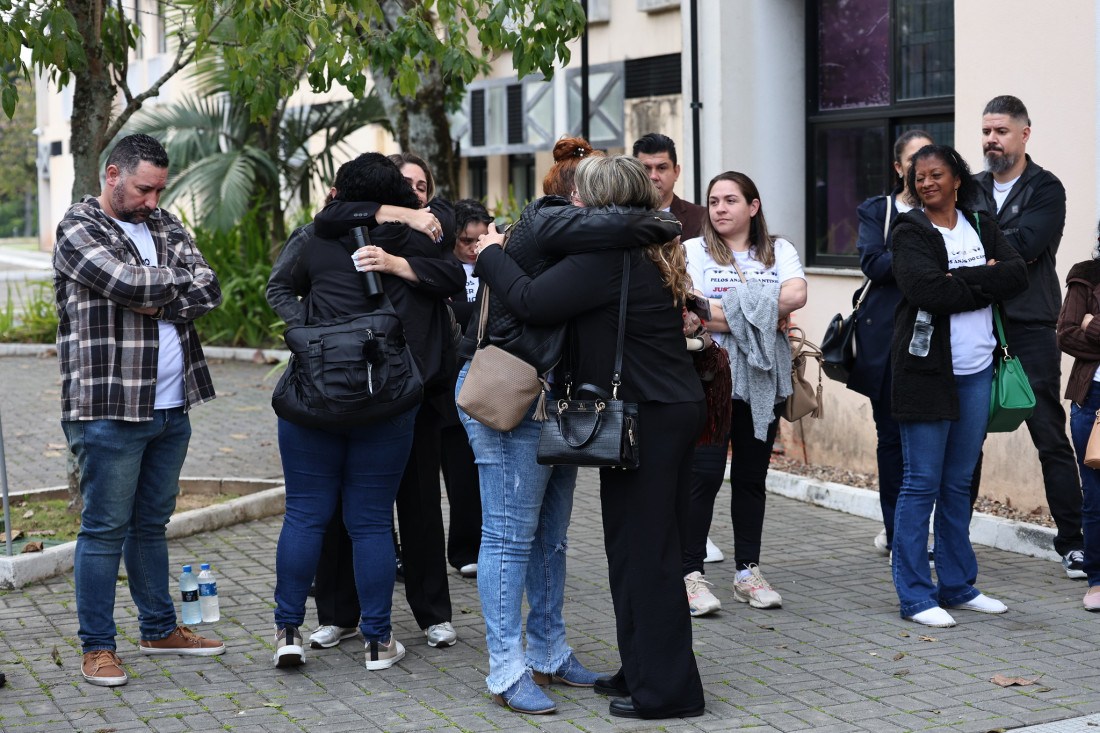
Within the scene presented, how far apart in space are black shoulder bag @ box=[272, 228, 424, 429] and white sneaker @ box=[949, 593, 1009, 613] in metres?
2.71

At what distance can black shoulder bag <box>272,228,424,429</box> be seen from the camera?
207 inches

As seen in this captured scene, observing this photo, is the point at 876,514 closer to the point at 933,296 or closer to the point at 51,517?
the point at 933,296

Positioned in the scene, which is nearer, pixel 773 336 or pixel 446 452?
pixel 773 336

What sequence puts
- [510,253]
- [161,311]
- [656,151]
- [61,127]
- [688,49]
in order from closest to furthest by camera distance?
[510,253] → [161,311] → [656,151] → [688,49] → [61,127]

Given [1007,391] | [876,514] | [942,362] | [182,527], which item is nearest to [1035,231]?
[1007,391]

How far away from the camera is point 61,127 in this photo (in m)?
40.3

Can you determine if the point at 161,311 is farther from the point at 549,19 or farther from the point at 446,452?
the point at 549,19

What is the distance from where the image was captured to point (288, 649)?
556 cm

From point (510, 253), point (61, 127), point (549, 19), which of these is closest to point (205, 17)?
point (549, 19)

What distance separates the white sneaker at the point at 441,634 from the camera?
233 inches

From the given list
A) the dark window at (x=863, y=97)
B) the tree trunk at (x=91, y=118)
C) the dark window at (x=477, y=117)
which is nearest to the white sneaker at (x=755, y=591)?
the dark window at (x=863, y=97)

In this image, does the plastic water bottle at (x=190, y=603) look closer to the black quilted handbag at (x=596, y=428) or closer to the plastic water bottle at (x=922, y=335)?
the black quilted handbag at (x=596, y=428)

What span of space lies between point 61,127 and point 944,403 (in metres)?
38.2

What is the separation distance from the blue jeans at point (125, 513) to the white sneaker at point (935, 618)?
124 inches
